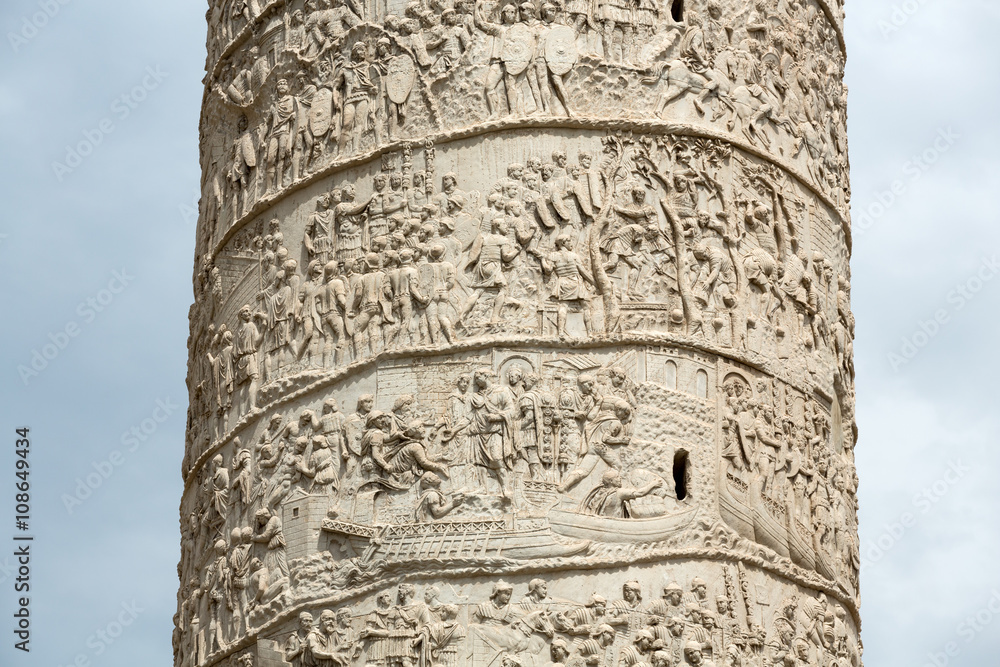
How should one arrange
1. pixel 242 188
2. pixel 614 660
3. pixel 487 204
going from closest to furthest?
1. pixel 614 660
2. pixel 487 204
3. pixel 242 188

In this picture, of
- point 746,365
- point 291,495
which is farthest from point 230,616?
point 746,365

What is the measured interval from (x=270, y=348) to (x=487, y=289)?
124cm

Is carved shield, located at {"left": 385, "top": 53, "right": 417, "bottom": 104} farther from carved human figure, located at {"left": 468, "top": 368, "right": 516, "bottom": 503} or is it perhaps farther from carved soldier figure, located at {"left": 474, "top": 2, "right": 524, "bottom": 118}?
carved human figure, located at {"left": 468, "top": 368, "right": 516, "bottom": 503}

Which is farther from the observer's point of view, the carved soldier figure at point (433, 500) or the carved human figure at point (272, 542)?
the carved human figure at point (272, 542)

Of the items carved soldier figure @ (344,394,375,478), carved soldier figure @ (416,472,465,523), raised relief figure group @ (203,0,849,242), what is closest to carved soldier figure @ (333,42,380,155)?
raised relief figure group @ (203,0,849,242)

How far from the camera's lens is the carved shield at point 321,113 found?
37.7ft

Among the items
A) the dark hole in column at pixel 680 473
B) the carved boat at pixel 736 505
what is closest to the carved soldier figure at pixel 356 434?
the dark hole in column at pixel 680 473

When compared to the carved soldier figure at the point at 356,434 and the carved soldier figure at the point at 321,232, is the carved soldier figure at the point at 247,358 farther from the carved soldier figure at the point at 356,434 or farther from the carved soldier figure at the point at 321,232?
the carved soldier figure at the point at 356,434

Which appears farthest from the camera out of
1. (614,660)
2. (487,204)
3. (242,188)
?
(242,188)

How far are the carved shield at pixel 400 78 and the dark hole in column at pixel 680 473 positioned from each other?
229 centimetres

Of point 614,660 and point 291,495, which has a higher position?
point 291,495

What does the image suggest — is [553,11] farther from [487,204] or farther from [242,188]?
[242,188]

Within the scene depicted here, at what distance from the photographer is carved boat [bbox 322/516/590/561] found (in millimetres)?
10383

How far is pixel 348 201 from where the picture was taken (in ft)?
37.0
